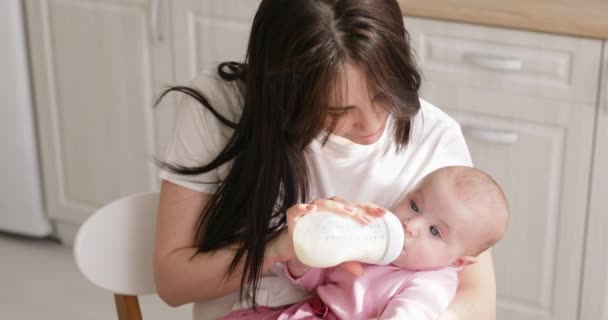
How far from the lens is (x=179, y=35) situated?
285cm

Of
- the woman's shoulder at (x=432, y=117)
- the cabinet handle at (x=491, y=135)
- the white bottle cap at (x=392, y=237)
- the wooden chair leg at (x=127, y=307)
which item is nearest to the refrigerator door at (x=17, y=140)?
the cabinet handle at (x=491, y=135)

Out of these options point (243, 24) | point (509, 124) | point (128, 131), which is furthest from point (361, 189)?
point (128, 131)

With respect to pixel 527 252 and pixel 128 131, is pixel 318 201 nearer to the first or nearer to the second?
pixel 527 252

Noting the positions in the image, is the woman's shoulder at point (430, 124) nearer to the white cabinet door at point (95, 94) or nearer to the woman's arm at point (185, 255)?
the woman's arm at point (185, 255)

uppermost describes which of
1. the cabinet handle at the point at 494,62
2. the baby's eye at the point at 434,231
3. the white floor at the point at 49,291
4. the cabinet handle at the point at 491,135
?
the baby's eye at the point at 434,231

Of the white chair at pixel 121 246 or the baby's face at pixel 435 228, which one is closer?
the baby's face at pixel 435 228

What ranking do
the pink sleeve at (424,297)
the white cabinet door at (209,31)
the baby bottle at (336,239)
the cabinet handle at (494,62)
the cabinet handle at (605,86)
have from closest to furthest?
the baby bottle at (336,239)
the pink sleeve at (424,297)
the cabinet handle at (605,86)
the cabinet handle at (494,62)
the white cabinet door at (209,31)

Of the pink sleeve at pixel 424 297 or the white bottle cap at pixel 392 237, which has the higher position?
the white bottle cap at pixel 392 237

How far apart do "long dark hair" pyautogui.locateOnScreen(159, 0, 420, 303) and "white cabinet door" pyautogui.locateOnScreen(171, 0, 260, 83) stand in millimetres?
999

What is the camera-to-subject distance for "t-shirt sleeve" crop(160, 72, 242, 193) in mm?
1698

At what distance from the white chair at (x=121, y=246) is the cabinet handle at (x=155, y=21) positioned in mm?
1089

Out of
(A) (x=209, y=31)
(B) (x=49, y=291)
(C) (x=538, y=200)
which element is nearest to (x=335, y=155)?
(C) (x=538, y=200)

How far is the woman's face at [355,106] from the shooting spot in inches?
57.9

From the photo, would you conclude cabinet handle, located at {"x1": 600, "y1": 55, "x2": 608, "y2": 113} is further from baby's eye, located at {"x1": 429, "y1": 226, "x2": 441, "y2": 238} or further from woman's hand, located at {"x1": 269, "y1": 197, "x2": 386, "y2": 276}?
woman's hand, located at {"x1": 269, "y1": 197, "x2": 386, "y2": 276}
